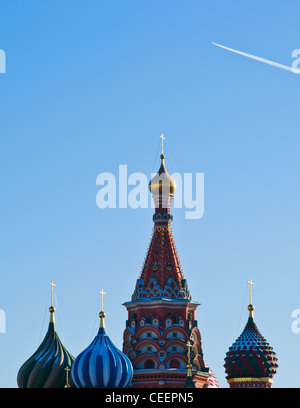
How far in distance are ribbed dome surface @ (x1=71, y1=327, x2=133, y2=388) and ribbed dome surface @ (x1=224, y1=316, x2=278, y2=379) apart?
7613 mm

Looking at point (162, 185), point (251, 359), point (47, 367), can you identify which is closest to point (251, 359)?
point (251, 359)

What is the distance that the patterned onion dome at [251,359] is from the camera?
67.1 meters

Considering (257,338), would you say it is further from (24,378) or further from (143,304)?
(24,378)

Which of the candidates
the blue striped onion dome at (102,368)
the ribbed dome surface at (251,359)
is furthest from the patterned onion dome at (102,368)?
the ribbed dome surface at (251,359)

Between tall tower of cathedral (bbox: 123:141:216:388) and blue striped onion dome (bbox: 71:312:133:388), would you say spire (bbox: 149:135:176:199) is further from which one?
blue striped onion dome (bbox: 71:312:133:388)

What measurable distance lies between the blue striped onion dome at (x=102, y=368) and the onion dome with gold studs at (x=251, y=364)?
300 inches

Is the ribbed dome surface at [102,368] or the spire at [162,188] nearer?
the ribbed dome surface at [102,368]

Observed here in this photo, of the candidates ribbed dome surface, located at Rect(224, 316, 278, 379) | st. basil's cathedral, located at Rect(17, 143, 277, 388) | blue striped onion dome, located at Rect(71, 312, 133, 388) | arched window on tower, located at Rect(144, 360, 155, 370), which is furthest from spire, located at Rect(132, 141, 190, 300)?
blue striped onion dome, located at Rect(71, 312, 133, 388)

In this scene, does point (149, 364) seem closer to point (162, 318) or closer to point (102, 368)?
point (162, 318)

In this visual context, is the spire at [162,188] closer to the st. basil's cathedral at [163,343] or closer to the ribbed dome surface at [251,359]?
the st. basil's cathedral at [163,343]

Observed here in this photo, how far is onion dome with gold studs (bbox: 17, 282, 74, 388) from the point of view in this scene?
214 feet

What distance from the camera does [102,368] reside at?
60.9 meters
